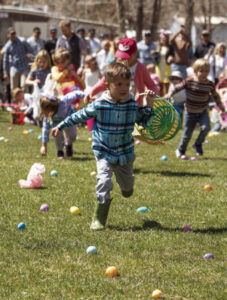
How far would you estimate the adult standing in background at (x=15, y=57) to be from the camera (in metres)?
17.9

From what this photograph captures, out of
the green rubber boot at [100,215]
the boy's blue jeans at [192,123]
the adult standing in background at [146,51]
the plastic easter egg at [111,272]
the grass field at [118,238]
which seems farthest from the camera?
the adult standing in background at [146,51]

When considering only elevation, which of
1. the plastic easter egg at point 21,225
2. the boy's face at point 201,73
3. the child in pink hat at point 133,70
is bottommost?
the plastic easter egg at point 21,225

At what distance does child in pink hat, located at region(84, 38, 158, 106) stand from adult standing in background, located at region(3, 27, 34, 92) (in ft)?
32.6

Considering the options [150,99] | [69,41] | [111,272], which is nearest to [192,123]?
[150,99]

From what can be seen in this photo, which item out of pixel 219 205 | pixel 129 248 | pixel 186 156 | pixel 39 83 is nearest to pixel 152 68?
pixel 39 83

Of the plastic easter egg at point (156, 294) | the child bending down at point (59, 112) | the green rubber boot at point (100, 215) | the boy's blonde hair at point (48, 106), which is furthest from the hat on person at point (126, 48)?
the plastic easter egg at point (156, 294)

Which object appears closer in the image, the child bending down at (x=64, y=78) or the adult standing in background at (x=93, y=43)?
the child bending down at (x=64, y=78)

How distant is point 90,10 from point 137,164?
44219 millimetres

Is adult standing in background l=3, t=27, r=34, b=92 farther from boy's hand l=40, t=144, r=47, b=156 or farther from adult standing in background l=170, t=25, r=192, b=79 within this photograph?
boy's hand l=40, t=144, r=47, b=156

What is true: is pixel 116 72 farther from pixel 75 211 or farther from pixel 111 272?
pixel 111 272

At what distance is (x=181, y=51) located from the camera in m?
16.2

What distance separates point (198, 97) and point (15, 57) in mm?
9299

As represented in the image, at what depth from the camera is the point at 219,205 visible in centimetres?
695

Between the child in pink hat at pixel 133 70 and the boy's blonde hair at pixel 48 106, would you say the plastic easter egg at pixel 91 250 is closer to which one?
the child in pink hat at pixel 133 70
